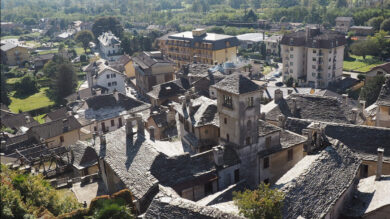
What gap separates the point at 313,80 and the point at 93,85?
54234mm

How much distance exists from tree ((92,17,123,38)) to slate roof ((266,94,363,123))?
443 ft

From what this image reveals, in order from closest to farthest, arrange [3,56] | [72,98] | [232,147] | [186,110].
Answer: [232,147] < [186,110] < [72,98] < [3,56]

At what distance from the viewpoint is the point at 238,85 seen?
109 ft

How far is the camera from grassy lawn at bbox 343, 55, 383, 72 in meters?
108

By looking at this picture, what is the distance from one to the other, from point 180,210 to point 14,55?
14615cm

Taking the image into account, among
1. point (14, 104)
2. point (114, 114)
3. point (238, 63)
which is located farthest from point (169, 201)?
point (14, 104)

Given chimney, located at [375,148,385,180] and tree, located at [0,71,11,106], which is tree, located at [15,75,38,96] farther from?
chimney, located at [375,148,385,180]

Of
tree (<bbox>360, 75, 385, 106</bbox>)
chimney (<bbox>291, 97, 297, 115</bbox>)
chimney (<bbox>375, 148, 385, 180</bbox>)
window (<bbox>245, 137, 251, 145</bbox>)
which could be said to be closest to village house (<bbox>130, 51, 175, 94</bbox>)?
tree (<bbox>360, 75, 385, 106</bbox>)

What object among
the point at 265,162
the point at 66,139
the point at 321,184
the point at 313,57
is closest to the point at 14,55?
the point at 66,139

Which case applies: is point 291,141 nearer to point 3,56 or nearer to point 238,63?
point 238,63

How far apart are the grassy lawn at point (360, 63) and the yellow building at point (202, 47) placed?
34004 millimetres

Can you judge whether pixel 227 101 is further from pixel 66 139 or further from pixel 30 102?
pixel 30 102

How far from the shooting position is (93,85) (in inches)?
3374

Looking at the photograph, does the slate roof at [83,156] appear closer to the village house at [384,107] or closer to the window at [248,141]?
the window at [248,141]
